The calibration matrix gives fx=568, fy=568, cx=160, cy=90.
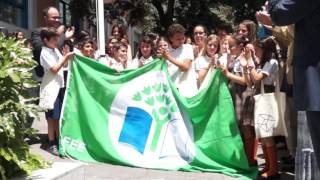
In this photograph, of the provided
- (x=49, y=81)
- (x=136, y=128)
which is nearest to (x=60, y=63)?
(x=49, y=81)

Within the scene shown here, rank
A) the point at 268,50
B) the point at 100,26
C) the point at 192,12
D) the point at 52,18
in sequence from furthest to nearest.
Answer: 1. the point at 192,12
2. the point at 100,26
3. the point at 52,18
4. the point at 268,50

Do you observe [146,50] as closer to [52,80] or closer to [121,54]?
[121,54]

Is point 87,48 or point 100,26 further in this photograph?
point 100,26

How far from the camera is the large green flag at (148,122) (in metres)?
6.52

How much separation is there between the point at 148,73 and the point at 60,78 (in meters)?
1.24

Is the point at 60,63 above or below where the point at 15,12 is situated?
below

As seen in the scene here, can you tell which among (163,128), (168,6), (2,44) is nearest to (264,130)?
(163,128)

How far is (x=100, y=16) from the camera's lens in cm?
1011

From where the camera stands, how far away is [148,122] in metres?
6.89

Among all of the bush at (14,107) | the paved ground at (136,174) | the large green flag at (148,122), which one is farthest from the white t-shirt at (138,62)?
the bush at (14,107)

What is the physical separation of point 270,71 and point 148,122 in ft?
5.42

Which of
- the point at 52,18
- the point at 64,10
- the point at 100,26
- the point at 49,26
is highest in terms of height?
the point at 64,10

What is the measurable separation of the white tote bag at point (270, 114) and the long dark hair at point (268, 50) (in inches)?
14.5

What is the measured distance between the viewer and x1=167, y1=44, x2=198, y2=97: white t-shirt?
701cm
